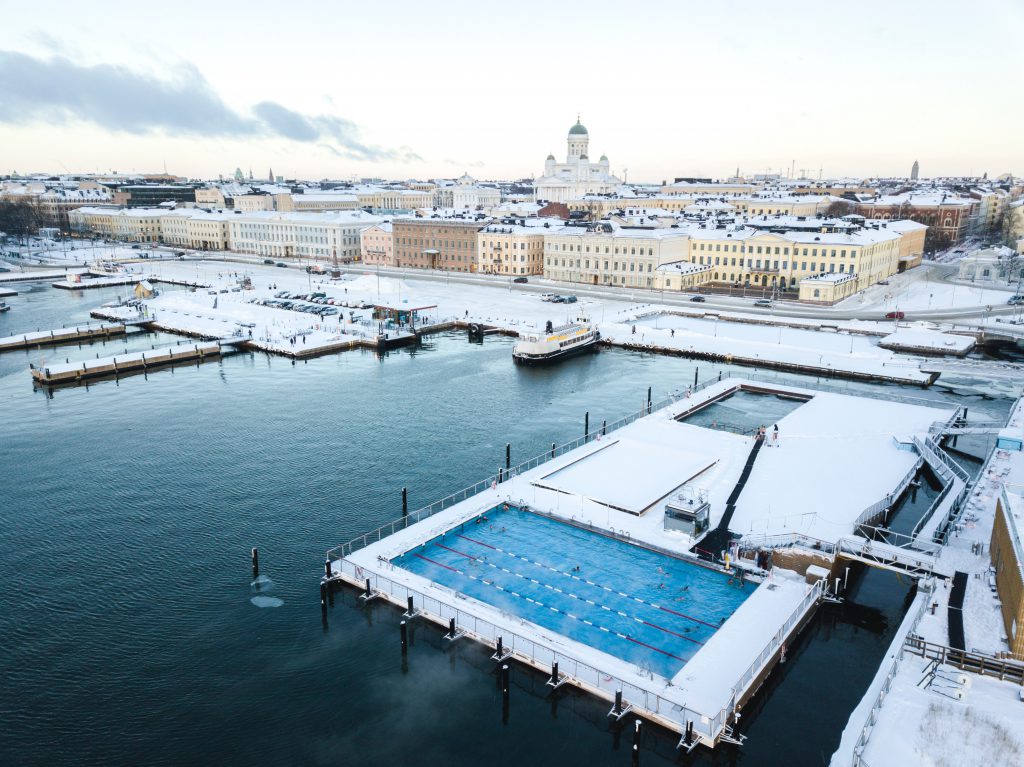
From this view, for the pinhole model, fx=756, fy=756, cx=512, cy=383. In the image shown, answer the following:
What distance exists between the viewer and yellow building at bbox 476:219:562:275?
108438mm

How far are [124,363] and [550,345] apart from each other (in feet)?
113

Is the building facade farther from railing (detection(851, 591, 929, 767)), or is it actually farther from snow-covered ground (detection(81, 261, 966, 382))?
railing (detection(851, 591, 929, 767))

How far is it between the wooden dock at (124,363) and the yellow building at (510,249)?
1997 inches

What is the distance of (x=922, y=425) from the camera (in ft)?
145

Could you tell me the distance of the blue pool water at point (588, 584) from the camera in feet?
78.8

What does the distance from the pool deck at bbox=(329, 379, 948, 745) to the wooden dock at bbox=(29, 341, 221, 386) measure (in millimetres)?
38471

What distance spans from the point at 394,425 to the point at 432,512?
12.9 metres

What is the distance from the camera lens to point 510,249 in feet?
358

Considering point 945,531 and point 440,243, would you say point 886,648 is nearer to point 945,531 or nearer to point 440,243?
point 945,531

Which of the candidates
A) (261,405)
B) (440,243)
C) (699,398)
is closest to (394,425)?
(261,405)

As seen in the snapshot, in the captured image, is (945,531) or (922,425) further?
(922,425)

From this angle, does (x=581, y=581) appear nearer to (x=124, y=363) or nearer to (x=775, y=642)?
(x=775, y=642)

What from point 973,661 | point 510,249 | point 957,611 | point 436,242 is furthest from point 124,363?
point 436,242

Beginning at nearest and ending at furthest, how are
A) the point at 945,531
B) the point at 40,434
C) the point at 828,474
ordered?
the point at 945,531 < the point at 828,474 < the point at 40,434
